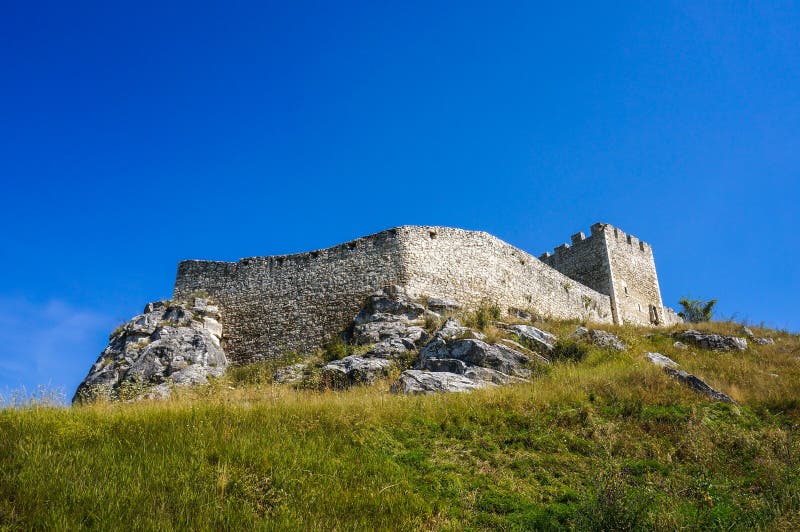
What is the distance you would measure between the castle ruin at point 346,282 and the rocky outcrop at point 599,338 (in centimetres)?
472

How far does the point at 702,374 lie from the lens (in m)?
13.8

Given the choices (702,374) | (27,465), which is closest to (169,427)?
(27,465)

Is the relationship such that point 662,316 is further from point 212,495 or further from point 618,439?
point 212,495

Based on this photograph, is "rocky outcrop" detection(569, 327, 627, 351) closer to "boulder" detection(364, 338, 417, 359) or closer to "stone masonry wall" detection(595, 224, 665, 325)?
"boulder" detection(364, 338, 417, 359)

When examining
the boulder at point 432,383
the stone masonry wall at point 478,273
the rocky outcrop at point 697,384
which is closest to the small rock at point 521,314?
the stone masonry wall at point 478,273

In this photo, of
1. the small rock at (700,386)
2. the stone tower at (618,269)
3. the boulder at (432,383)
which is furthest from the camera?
the stone tower at (618,269)

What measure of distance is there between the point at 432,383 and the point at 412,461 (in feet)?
15.3

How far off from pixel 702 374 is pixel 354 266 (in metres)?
13.7

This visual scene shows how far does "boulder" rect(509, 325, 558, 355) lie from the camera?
17.1 meters

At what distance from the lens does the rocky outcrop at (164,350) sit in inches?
718

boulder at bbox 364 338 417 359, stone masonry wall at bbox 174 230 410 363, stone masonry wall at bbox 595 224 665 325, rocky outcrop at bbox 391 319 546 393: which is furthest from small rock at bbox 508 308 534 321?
stone masonry wall at bbox 595 224 665 325

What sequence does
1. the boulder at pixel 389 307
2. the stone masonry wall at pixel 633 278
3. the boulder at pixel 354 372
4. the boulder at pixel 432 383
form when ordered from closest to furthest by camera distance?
the boulder at pixel 432 383, the boulder at pixel 354 372, the boulder at pixel 389 307, the stone masonry wall at pixel 633 278

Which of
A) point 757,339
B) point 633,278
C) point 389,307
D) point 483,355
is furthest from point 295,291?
point 633,278

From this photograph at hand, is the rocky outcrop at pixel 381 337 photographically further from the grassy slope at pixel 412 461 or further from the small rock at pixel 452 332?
the grassy slope at pixel 412 461
